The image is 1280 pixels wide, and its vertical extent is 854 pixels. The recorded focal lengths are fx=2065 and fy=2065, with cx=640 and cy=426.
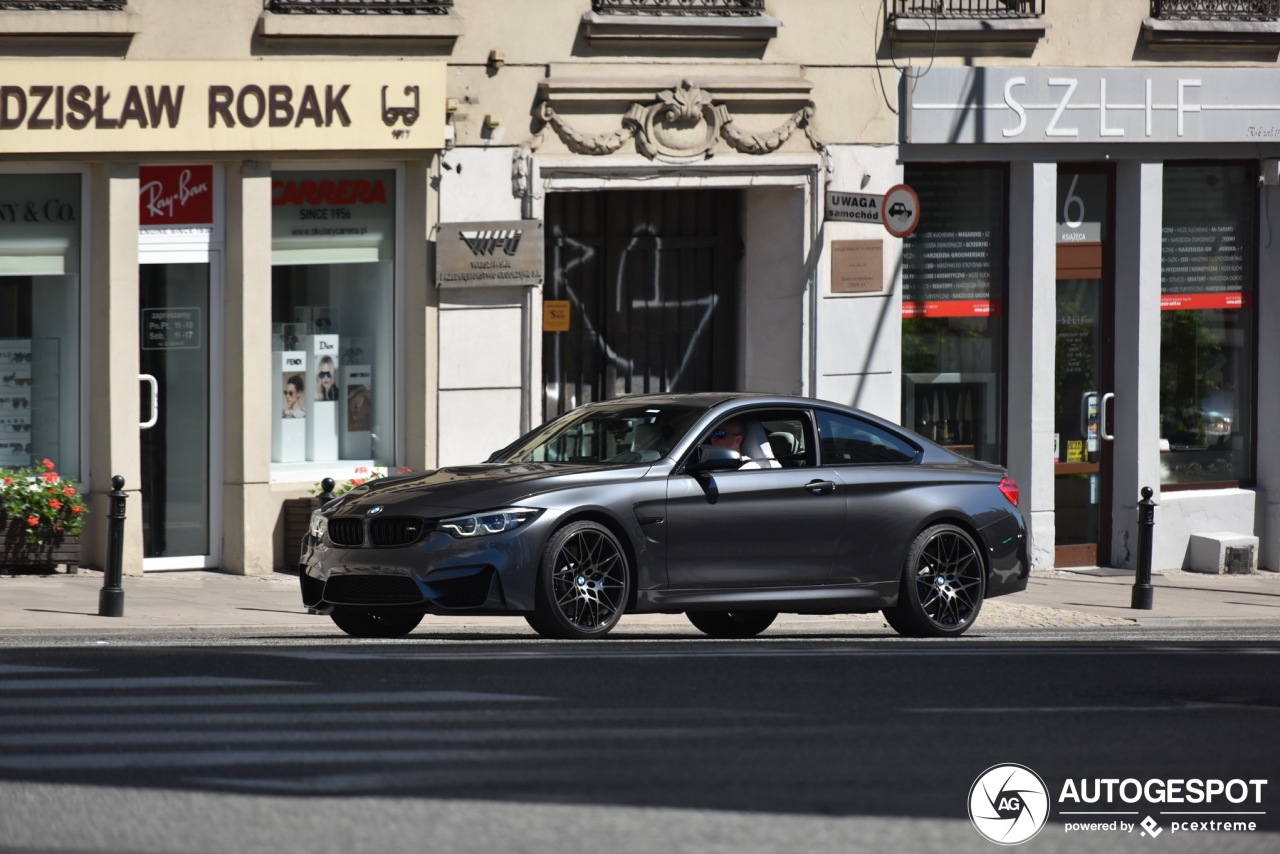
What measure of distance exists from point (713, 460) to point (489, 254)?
19.9 ft

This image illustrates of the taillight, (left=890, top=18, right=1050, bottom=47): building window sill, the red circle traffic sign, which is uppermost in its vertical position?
(left=890, top=18, right=1050, bottom=47): building window sill

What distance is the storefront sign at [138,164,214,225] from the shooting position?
16172 millimetres

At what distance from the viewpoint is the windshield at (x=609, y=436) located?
11.6 m

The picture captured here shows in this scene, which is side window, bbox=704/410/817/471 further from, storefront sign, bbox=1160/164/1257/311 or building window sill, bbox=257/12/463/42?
storefront sign, bbox=1160/164/1257/311

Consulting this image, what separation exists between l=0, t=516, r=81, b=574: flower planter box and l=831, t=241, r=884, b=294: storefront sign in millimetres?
6960

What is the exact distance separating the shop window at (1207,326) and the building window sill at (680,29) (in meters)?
4.63

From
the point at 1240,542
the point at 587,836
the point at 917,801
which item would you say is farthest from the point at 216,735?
the point at 1240,542

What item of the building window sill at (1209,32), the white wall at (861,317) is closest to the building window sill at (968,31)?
the white wall at (861,317)

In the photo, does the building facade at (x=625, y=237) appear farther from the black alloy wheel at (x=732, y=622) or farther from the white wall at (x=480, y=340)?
the black alloy wheel at (x=732, y=622)

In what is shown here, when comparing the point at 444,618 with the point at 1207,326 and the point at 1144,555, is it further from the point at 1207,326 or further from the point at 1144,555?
the point at 1207,326

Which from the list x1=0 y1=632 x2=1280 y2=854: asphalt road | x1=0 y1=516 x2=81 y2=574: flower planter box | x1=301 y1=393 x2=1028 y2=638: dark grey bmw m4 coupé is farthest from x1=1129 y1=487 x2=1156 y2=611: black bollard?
x1=0 y1=516 x2=81 y2=574: flower planter box

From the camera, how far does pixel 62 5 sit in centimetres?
1560

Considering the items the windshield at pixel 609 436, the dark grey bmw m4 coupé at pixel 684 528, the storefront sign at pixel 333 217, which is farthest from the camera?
the storefront sign at pixel 333 217
